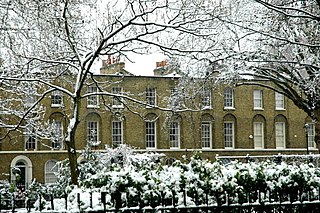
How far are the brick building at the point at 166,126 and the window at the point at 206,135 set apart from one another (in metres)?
0.09

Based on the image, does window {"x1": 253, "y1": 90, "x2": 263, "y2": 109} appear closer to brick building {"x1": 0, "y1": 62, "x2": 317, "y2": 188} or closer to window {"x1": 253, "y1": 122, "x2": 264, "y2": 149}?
brick building {"x1": 0, "y1": 62, "x2": 317, "y2": 188}

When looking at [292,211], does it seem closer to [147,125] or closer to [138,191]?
[138,191]

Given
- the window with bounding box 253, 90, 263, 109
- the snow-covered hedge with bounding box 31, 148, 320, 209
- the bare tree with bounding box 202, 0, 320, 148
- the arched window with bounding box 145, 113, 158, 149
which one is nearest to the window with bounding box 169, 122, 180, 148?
the arched window with bounding box 145, 113, 158, 149

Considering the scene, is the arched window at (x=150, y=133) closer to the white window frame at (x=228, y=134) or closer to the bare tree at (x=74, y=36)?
the white window frame at (x=228, y=134)

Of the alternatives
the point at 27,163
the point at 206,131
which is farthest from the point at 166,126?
the point at 27,163

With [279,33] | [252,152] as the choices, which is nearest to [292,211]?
[279,33]

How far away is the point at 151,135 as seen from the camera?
1938 inches

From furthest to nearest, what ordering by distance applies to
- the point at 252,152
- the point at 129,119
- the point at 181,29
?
1. the point at 252,152
2. the point at 129,119
3. the point at 181,29

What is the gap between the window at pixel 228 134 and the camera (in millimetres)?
51906

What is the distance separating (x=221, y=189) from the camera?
311 inches

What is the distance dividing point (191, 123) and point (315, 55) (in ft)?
91.9

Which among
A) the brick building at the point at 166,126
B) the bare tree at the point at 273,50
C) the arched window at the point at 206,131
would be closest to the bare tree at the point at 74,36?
the bare tree at the point at 273,50

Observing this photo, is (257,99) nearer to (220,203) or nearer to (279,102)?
(279,102)

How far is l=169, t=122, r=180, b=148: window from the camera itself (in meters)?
49.8
